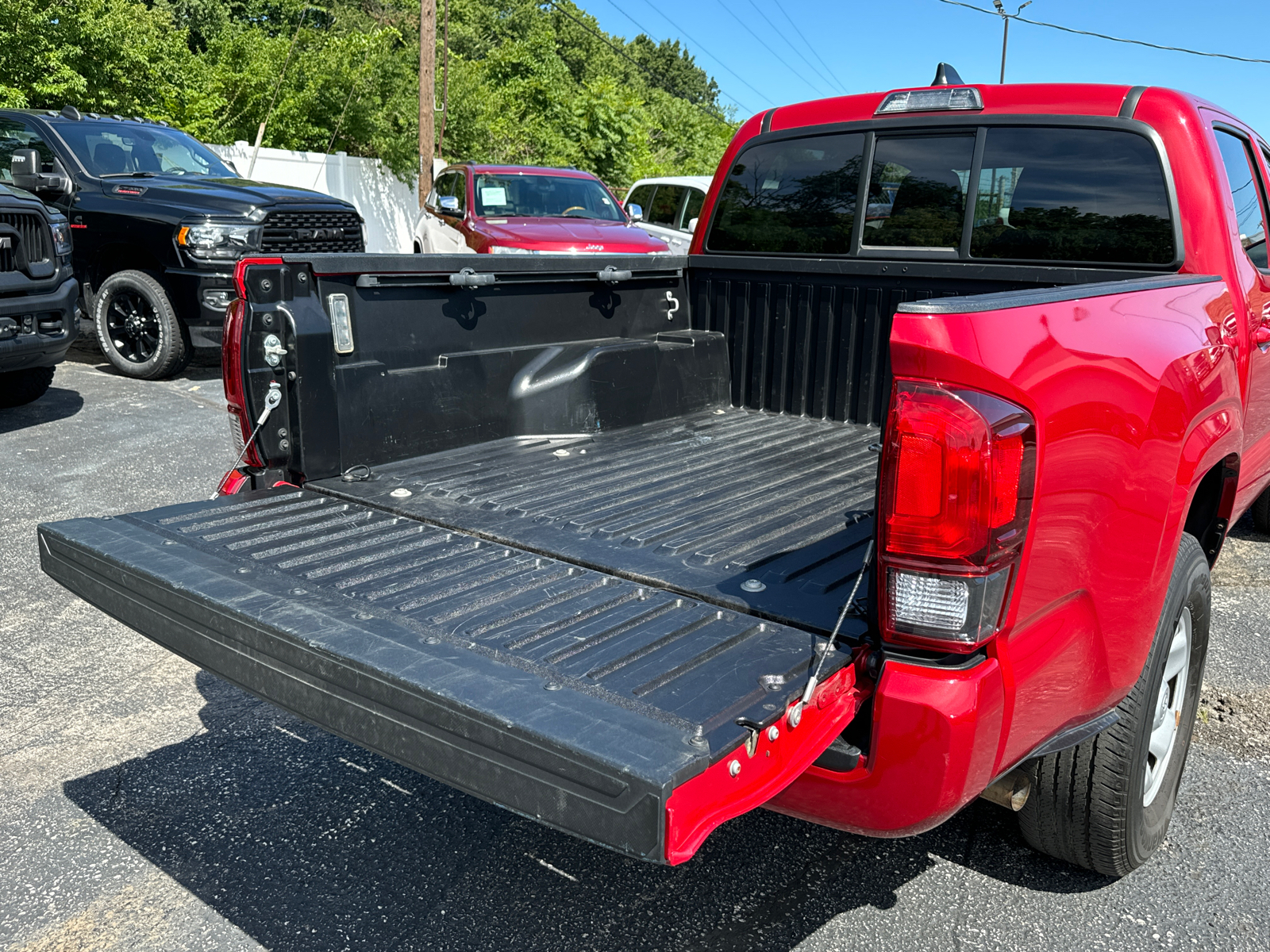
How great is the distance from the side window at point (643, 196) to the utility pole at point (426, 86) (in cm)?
412

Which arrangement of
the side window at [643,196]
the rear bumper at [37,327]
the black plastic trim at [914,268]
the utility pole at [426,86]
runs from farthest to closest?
the utility pole at [426,86] < the side window at [643,196] < the rear bumper at [37,327] < the black plastic trim at [914,268]

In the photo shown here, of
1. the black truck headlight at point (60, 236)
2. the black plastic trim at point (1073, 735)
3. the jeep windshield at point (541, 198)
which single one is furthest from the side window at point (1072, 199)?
the jeep windshield at point (541, 198)

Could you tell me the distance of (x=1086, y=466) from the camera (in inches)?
82.8

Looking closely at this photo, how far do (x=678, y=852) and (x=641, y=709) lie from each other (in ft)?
0.97

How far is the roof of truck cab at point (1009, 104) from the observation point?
145 inches

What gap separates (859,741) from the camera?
2109mm

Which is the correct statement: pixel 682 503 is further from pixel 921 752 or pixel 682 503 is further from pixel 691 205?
pixel 691 205

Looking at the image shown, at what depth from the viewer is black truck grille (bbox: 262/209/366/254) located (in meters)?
9.34

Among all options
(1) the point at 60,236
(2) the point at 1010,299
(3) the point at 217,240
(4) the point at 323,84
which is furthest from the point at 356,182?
(2) the point at 1010,299

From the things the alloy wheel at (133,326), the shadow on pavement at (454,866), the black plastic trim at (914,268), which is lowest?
the shadow on pavement at (454,866)

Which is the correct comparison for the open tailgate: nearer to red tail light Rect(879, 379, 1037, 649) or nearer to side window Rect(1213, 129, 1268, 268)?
red tail light Rect(879, 379, 1037, 649)

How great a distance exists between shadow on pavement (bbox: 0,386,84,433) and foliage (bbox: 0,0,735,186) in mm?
6696

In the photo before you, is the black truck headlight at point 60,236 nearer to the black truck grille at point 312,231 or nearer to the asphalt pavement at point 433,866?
the black truck grille at point 312,231

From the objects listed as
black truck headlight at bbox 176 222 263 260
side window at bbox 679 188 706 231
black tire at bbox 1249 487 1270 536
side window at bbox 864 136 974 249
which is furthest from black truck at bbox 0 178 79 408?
side window at bbox 679 188 706 231
